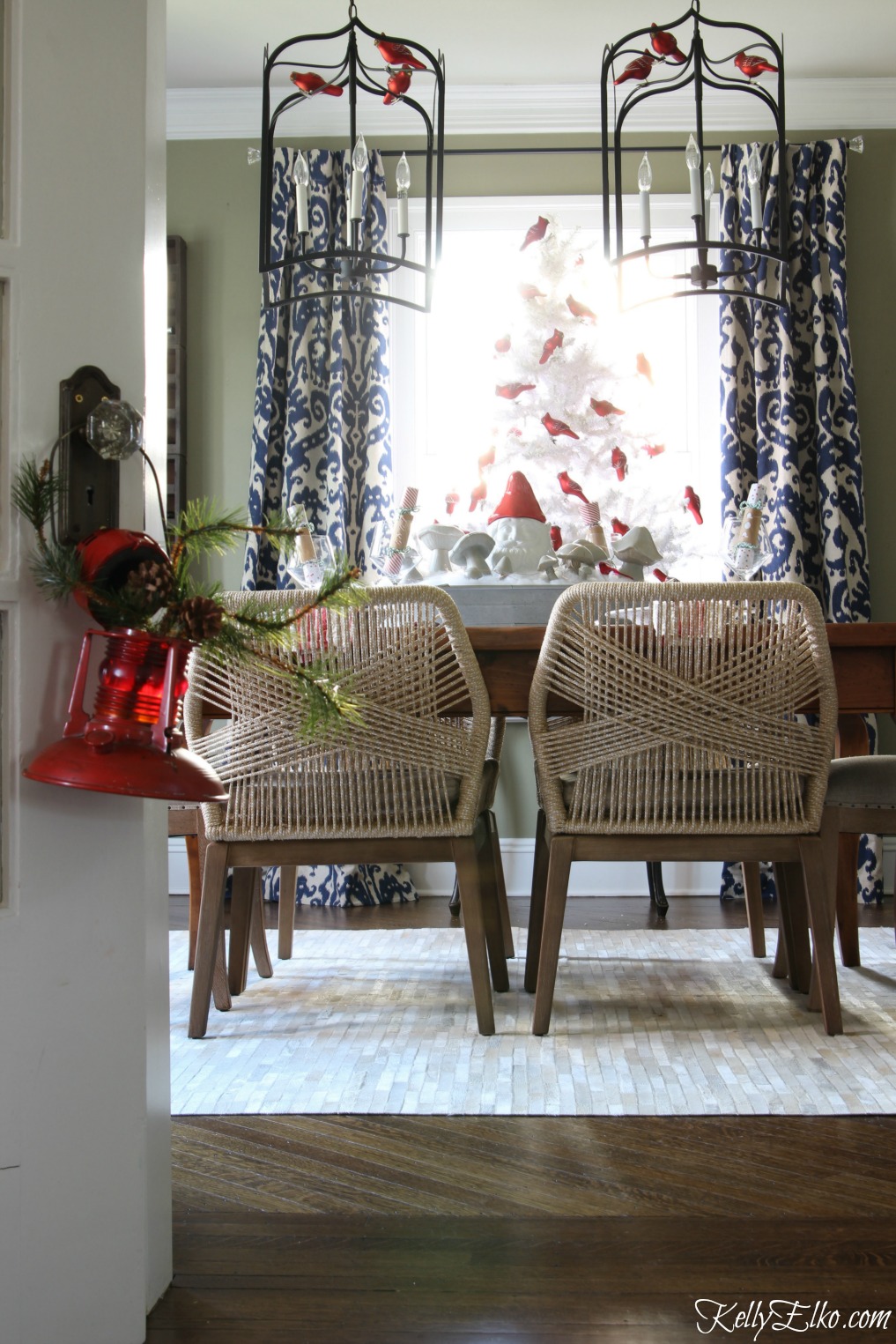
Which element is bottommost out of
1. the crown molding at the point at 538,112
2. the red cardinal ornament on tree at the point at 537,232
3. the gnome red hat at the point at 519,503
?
the gnome red hat at the point at 519,503

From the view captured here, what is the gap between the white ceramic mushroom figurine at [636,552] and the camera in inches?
108

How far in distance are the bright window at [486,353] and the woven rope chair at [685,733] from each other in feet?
6.30

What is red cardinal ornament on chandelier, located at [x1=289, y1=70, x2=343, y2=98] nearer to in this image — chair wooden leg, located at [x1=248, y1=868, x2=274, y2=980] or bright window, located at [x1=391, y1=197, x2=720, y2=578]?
bright window, located at [x1=391, y1=197, x2=720, y2=578]

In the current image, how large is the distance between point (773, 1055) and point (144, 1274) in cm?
119

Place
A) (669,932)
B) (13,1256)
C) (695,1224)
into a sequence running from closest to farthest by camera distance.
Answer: (13,1256), (695,1224), (669,932)

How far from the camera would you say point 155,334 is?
1.19 metres

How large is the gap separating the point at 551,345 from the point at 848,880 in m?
2.09

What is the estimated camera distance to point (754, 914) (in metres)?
2.69

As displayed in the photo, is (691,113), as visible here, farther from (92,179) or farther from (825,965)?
(92,179)

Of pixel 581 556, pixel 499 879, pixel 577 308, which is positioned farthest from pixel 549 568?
pixel 577 308

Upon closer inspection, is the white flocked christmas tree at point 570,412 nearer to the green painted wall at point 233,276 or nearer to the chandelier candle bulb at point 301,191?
the green painted wall at point 233,276

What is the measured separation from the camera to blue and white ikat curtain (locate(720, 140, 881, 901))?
3.76m

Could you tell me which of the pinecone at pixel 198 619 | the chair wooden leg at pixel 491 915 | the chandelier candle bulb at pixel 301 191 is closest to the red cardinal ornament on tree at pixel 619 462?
the chandelier candle bulb at pixel 301 191

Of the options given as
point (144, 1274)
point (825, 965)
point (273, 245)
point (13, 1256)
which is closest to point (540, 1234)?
point (144, 1274)
